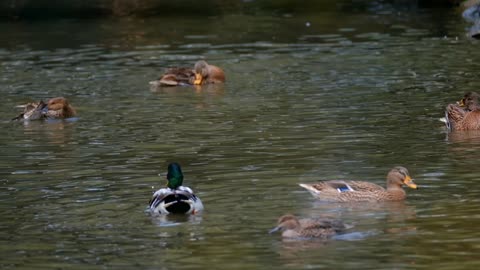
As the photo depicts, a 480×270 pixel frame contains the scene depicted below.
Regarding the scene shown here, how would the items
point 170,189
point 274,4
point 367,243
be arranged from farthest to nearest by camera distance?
point 274,4 < point 170,189 < point 367,243

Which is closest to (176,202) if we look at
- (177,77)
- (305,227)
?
(305,227)

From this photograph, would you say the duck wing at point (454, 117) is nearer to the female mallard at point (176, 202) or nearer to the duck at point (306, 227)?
the female mallard at point (176, 202)

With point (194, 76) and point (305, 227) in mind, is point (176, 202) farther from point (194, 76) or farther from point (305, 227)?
point (194, 76)

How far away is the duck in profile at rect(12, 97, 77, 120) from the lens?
77.5ft

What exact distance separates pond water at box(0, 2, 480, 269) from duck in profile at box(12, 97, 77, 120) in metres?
0.19

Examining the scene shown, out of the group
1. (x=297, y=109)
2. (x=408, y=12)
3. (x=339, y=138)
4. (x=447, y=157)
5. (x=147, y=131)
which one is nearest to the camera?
(x=447, y=157)

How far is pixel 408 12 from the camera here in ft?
133

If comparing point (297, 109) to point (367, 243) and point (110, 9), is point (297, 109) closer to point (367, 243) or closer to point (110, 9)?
point (367, 243)

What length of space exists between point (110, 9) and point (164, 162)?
93.0 feet

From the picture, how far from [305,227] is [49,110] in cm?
1122

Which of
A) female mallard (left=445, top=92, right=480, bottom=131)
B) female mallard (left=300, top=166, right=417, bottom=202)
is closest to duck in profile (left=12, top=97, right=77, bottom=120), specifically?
female mallard (left=445, top=92, right=480, bottom=131)

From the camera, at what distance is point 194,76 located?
27984mm

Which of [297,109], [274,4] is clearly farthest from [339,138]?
[274,4]

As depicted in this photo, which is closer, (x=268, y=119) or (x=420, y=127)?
(x=420, y=127)
